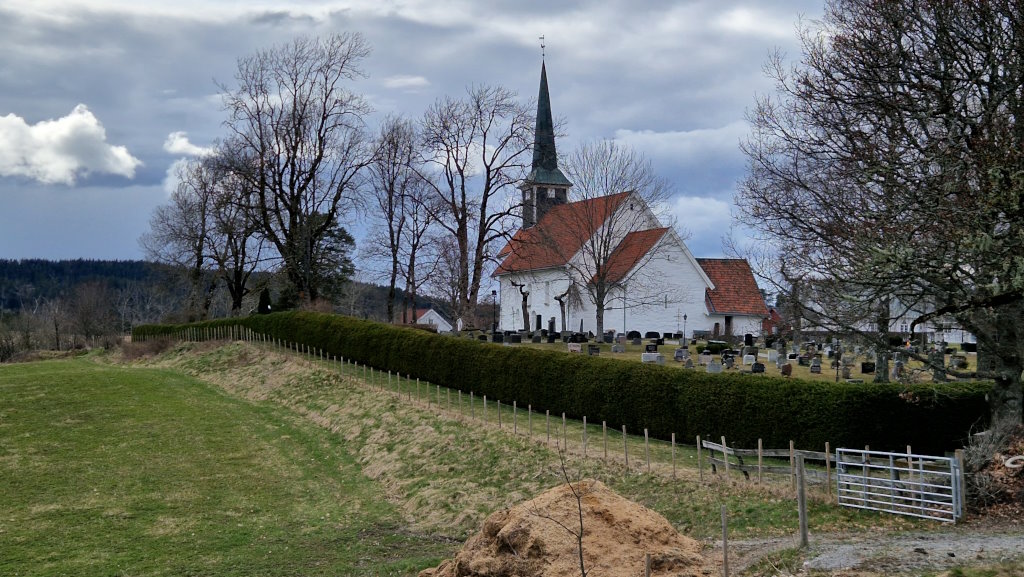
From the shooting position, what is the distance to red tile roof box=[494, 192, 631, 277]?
51.7 meters

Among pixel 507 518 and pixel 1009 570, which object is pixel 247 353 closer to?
pixel 507 518

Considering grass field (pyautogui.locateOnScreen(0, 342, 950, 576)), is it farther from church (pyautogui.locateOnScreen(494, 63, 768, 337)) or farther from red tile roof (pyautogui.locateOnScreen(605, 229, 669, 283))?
red tile roof (pyautogui.locateOnScreen(605, 229, 669, 283))

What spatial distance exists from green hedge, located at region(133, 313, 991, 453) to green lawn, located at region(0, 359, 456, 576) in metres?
6.38

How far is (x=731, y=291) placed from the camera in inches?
2392

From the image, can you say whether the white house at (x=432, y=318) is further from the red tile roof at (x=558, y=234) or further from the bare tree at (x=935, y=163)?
the bare tree at (x=935, y=163)

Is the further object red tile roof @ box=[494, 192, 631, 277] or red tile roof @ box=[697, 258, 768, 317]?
red tile roof @ box=[697, 258, 768, 317]

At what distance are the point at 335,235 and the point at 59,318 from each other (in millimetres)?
42617

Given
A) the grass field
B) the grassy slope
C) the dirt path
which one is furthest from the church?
the dirt path

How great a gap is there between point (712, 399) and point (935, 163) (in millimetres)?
8267

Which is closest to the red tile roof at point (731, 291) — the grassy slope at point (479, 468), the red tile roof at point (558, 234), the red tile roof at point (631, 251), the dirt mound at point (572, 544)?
the red tile roof at point (631, 251)

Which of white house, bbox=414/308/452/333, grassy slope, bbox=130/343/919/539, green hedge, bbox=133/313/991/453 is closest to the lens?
grassy slope, bbox=130/343/919/539

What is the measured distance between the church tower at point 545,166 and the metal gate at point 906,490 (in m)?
46.5

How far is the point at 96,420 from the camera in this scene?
30047 mm

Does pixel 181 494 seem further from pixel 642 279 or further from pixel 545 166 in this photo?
pixel 545 166
